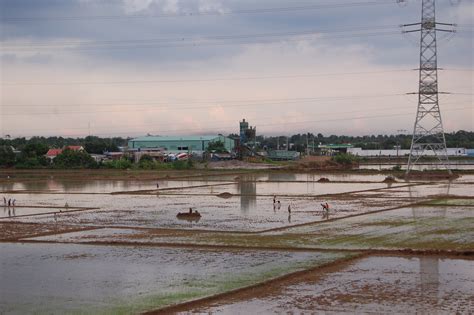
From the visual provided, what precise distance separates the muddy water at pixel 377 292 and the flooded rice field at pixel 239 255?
0.03 meters

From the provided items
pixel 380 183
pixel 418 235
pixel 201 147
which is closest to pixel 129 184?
pixel 380 183

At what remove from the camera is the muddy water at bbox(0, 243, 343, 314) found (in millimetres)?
16312

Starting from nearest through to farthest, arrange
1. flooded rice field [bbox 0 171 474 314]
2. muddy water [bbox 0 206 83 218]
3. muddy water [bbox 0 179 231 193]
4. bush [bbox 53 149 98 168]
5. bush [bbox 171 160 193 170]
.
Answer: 1. flooded rice field [bbox 0 171 474 314]
2. muddy water [bbox 0 206 83 218]
3. muddy water [bbox 0 179 231 193]
4. bush [bbox 171 160 193 170]
5. bush [bbox 53 149 98 168]

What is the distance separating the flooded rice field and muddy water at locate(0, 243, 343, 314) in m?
0.04

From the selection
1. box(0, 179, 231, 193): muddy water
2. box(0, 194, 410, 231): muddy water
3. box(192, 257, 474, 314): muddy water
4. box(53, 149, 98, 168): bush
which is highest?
box(53, 149, 98, 168): bush

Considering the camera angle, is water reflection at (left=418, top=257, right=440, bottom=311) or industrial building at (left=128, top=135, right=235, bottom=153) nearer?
water reflection at (left=418, top=257, right=440, bottom=311)

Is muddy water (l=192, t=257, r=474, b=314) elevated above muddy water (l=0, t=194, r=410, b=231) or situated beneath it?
situated beneath

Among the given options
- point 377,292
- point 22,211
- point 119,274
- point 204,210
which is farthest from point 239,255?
point 22,211

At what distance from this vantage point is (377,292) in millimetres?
16859

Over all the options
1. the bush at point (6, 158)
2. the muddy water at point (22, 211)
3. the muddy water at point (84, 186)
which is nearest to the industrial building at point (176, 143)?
the bush at point (6, 158)

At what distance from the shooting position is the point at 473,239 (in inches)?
984

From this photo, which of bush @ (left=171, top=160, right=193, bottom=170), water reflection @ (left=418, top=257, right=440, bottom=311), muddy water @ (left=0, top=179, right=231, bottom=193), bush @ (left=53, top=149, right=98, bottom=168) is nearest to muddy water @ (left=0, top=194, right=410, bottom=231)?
muddy water @ (left=0, top=179, right=231, bottom=193)

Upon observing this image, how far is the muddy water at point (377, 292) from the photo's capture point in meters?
15.3

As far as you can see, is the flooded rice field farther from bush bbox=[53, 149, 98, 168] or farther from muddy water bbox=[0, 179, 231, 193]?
bush bbox=[53, 149, 98, 168]
